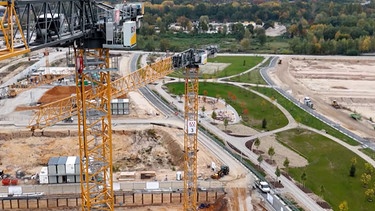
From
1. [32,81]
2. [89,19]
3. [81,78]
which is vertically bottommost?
[32,81]

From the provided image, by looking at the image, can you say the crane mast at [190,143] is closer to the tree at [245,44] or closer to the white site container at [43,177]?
the white site container at [43,177]

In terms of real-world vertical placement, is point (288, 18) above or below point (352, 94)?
above

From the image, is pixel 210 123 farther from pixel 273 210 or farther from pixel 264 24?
pixel 264 24

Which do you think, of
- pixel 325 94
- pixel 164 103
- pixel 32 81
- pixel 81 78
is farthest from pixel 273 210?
pixel 32 81

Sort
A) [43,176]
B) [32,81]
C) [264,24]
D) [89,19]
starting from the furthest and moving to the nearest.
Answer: [264,24] < [32,81] < [43,176] < [89,19]

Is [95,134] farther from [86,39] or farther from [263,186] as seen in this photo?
[263,186]

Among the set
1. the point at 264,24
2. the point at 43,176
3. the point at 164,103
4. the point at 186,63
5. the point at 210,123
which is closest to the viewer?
the point at 186,63

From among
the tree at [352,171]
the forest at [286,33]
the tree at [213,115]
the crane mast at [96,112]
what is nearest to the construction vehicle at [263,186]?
the tree at [352,171]
